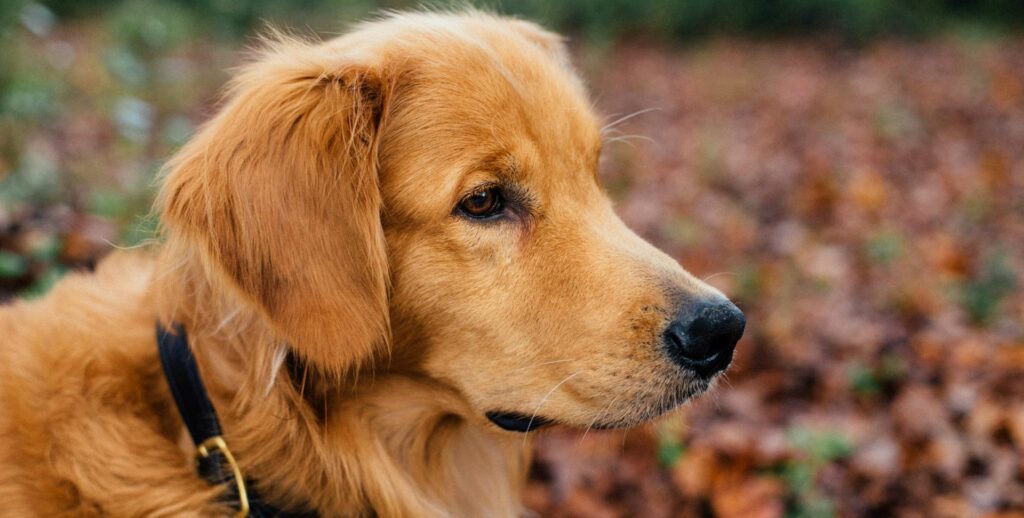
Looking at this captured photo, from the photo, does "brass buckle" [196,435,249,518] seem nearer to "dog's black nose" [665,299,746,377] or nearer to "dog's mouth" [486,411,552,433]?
"dog's mouth" [486,411,552,433]

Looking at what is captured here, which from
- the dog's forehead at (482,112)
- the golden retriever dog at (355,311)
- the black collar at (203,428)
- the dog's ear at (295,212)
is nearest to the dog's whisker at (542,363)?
the golden retriever dog at (355,311)

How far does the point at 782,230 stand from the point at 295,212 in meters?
5.63

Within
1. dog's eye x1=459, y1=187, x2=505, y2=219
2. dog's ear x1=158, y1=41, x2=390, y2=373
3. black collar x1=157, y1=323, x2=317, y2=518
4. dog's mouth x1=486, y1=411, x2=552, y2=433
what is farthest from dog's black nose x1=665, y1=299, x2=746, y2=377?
black collar x1=157, y1=323, x2=317, y2=518

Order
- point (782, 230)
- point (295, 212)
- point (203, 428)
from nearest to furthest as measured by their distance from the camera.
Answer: point (295, 212) → point (203, 428) → point (782, 230)

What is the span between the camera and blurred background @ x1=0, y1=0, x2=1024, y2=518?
3779 millimetres

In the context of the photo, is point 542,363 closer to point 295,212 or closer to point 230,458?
point 295,212

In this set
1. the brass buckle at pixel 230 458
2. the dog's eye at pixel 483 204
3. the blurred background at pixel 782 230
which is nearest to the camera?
the brass buckle at pixel 230 458

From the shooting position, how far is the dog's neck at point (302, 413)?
2389 mm

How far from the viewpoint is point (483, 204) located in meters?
2.48

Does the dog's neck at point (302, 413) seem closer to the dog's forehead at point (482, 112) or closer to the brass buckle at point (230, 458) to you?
the brass buckle at point (230, 458)

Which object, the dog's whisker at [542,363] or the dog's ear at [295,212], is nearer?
the dog's ear at [295,212]

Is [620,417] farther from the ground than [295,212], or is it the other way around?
[295,212]

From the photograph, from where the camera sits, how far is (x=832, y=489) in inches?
144

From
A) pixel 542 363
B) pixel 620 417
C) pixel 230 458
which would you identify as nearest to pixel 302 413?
pixel 230 458
